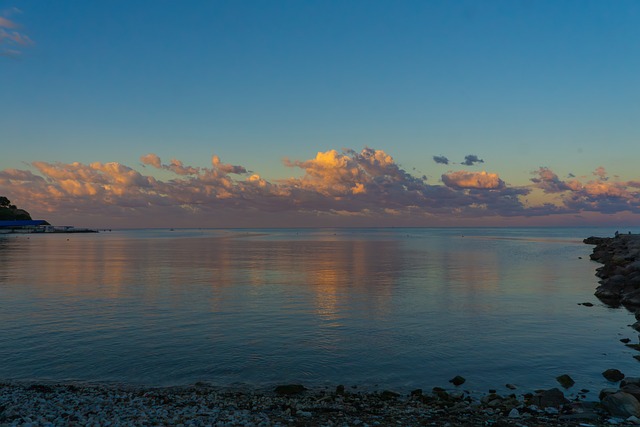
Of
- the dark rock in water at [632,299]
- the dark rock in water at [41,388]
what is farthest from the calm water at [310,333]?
the dark rock in water at [632,299]

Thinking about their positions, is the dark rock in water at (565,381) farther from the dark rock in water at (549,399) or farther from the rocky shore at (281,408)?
the dark rock in water at (549,399)

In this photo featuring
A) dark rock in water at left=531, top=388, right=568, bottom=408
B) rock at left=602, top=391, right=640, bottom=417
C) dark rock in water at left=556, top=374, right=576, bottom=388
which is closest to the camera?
rock at left=602, top=391, right=640, bottom=417

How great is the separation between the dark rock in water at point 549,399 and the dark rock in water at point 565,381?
2266 millimetres

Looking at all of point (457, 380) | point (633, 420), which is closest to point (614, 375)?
point (633, 420)

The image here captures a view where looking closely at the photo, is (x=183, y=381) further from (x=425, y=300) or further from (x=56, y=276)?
(x=56, y=276)

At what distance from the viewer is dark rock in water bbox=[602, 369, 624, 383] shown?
1677 cm

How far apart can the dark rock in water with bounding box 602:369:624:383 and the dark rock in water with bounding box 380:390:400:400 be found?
8.48 meters

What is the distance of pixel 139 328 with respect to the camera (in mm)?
24312

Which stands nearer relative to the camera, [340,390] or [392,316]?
[340,390]

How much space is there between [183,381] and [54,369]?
18.4 feet

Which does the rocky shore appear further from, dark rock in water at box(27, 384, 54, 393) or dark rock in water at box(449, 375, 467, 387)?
dark rock in water at box(449, 375, 467, 387)

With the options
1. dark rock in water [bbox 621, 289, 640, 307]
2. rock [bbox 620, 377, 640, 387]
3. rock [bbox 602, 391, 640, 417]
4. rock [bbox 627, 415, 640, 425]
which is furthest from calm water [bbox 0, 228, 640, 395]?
rock [bbox 627, 415, 640, 425]

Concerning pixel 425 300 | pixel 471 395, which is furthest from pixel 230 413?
pixel 425 300

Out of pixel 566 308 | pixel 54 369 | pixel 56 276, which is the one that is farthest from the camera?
pixel 56 276
